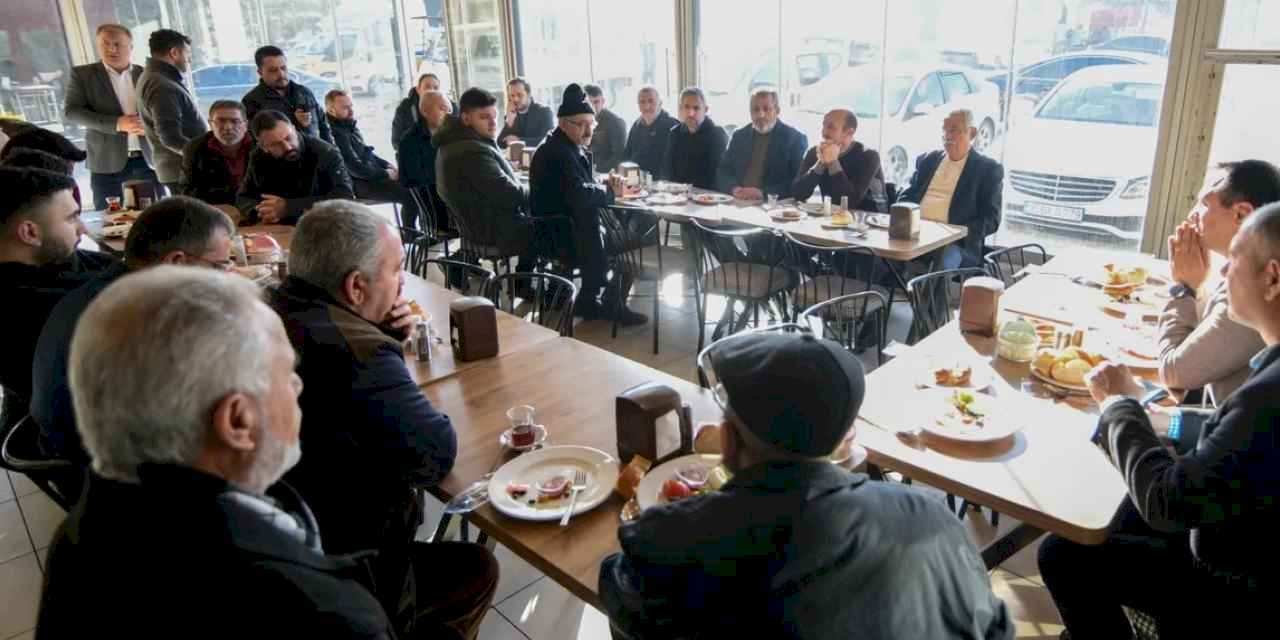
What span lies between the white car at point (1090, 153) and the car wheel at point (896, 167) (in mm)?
808

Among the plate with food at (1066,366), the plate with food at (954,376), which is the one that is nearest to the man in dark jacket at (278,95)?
the plate with food at (954,376)

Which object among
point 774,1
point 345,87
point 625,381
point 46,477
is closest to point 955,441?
point 625,381

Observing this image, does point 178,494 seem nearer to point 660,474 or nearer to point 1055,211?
point 660,474

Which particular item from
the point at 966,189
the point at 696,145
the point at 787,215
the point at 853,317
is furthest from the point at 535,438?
the point at 696,145

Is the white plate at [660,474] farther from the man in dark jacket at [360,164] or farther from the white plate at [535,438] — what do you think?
the man in dark jacket at [360,164]

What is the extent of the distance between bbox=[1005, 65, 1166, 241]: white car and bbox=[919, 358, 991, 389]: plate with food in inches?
140

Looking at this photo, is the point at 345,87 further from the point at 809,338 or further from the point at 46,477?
the point at 809,338

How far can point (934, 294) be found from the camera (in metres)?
3.40

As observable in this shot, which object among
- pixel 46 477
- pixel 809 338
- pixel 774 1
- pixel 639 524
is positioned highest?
pixel 774 1

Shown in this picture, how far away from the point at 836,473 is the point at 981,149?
5208 mm

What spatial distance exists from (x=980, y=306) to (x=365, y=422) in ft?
6.53

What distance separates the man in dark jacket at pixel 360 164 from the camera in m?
6.93

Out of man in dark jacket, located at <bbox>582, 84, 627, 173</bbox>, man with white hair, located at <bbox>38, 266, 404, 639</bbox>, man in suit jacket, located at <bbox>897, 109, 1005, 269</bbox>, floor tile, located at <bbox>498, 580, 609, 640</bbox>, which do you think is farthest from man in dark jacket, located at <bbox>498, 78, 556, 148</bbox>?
man with white hair, located at <bbox>38, 266, 404, 639</bbox>

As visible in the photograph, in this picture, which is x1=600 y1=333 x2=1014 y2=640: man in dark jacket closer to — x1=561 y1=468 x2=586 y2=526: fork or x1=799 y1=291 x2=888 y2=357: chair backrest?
x1=561 y1=468 x2=586 y2=526: fork
